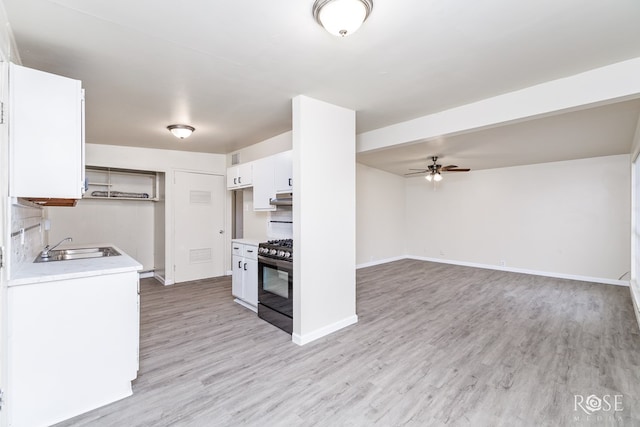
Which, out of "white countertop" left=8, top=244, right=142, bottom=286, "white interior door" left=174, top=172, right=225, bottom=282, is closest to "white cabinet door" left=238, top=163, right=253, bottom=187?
"white interior door" left=174, top=172, right=225, bottom=282

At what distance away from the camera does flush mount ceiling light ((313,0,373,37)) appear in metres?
1.56

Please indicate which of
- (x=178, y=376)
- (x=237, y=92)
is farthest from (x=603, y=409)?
(x=237, y=92)

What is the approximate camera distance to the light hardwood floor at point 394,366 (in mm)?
1967

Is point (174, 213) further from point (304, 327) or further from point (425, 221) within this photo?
point (425, 221)

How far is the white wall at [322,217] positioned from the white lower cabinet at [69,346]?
4.92 feet

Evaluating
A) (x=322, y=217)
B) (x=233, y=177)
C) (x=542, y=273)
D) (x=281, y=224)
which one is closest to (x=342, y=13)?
(x=322, y=217)

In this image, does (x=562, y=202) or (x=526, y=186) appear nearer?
(x=562, y=202)

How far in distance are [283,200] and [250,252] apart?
0.91 metres

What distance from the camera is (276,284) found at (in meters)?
3.46

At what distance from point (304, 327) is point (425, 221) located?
6.03 metres

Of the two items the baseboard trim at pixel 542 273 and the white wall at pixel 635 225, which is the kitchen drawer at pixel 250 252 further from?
the baseboard trim at pixel 542 273

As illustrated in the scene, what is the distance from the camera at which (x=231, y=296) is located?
461 centimetres

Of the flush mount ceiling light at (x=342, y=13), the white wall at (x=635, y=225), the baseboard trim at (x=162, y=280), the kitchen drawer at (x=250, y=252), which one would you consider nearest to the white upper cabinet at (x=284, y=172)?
the kitchen drawer at (x=250, y=252)

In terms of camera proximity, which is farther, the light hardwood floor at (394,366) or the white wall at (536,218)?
the white wall at (536,218)
